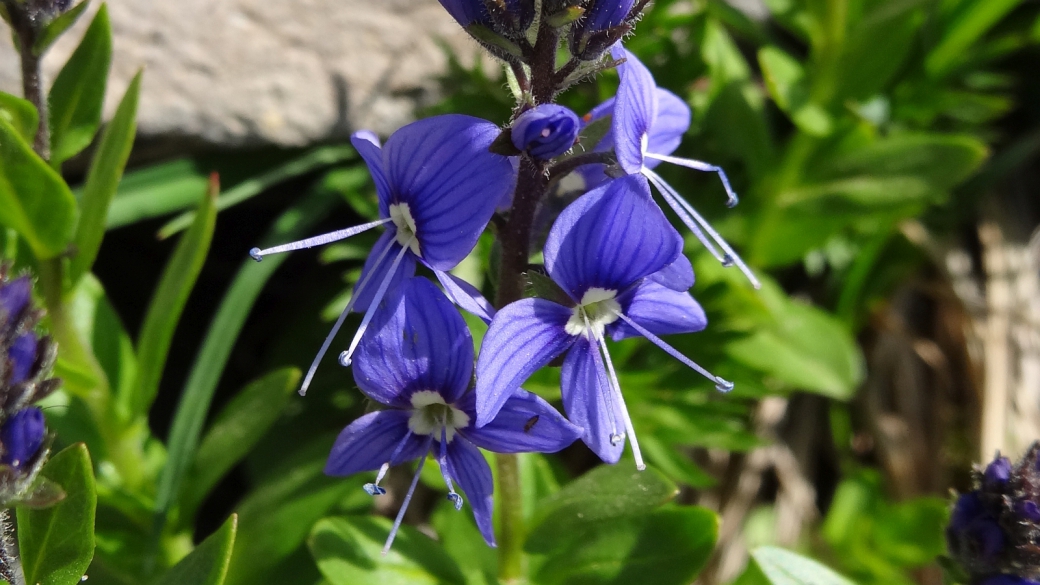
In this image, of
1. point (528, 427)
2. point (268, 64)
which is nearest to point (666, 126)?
point (528, 427)

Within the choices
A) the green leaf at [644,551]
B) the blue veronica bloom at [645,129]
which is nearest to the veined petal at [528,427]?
the blue veronica bloom at [645,129]

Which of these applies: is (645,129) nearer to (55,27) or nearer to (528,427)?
(528,427)

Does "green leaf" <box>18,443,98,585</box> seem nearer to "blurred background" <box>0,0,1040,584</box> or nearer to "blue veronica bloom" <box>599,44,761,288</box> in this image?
"blurred background" <box>0,0,1040,584</box>

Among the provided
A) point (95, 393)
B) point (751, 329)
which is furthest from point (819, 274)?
point (95, 393)

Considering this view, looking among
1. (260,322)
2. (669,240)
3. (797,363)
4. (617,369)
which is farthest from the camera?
(260,322)

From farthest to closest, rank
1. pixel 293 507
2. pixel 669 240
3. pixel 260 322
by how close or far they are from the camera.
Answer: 1. pixel 260 322
2. pixel 293 507
3. pixel 669 240

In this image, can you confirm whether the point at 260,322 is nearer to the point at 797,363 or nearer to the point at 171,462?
the point at 171,462
